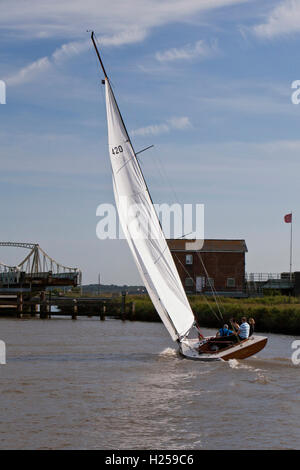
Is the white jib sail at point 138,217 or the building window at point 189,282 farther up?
the white jib sail at point 138,217

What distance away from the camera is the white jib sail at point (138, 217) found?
23.8 metres

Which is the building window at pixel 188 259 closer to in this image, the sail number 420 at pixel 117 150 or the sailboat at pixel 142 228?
the sailboat at pixel 142 228

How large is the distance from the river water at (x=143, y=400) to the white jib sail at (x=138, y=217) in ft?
9.33

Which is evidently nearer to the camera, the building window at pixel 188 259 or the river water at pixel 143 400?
the river water at pixel 143 400

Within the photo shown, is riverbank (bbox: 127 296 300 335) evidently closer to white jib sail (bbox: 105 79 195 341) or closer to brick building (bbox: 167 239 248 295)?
white jib sail (bbox: 105 79 195 341)

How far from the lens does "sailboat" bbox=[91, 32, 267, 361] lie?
23766mm

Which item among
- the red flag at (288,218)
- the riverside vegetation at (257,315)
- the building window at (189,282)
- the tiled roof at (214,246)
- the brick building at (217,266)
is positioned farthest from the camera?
the tiled roof at (214,246)

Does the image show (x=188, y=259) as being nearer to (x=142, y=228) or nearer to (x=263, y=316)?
(x=263, y=316)

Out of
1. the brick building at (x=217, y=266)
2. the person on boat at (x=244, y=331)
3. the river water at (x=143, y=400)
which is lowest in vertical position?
the river water at (x=143, y=400)

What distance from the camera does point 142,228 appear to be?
23.9m

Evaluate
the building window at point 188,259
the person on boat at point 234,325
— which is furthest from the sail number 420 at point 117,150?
the building window at point 188,259

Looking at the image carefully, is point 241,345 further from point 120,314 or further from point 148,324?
point 120,314

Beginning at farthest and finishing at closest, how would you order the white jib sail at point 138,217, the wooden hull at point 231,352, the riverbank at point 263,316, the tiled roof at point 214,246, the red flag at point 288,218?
the tiled roof at point 214,246 → the red flag at point 288,218 → the riverbank at point 263,316 → the wooden hull at point 231,352 → the white jib sail at point 138,217

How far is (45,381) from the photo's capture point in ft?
67.2
